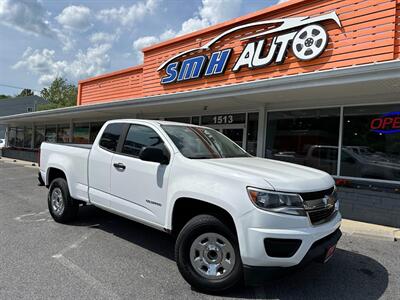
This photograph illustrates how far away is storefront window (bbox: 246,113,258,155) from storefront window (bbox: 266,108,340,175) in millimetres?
489

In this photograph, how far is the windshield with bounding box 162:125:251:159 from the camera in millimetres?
4406

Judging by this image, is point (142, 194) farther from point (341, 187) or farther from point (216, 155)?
point (341, 187)

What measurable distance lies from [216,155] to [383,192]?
15.5ft

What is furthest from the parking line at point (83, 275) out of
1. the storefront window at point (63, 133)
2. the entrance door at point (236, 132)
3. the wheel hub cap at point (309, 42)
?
the storefront window at point (63, 133)

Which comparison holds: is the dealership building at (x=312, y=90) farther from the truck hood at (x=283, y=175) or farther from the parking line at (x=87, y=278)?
the parking line at (x=87, y=278)

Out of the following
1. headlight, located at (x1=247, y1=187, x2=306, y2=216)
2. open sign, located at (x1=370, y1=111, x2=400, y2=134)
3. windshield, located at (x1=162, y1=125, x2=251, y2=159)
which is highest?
open sign, located at (x1=370, y1=111, x2=400, y2=134)

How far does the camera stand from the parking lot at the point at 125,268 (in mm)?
3658

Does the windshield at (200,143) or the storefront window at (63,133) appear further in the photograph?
the storefront window at (63,133)

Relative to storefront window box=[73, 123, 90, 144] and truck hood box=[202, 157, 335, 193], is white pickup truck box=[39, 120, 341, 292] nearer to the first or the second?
truck hood box=[202, 157, 335, 193]

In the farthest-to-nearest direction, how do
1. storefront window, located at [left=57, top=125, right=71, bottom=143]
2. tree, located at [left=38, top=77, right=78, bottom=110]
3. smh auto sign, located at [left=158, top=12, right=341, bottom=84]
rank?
tree, located at [left=38, top=77, right=78, bottom=110], storefront window, located at [left=57, top=125, right=71, bottom=143], smh auto sign, located at [left=158, top=12, right=341, bottom=84]

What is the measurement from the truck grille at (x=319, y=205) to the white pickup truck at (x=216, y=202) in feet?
0.03

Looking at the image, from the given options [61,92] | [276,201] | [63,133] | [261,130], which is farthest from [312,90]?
[61,92]

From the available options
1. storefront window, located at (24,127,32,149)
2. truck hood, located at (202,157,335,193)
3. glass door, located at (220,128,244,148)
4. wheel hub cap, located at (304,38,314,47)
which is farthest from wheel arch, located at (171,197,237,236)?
storefront window, located at (24,127,32,149)

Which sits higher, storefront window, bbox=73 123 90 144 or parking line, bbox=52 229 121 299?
storefront window, bbox=73 123 90 144
